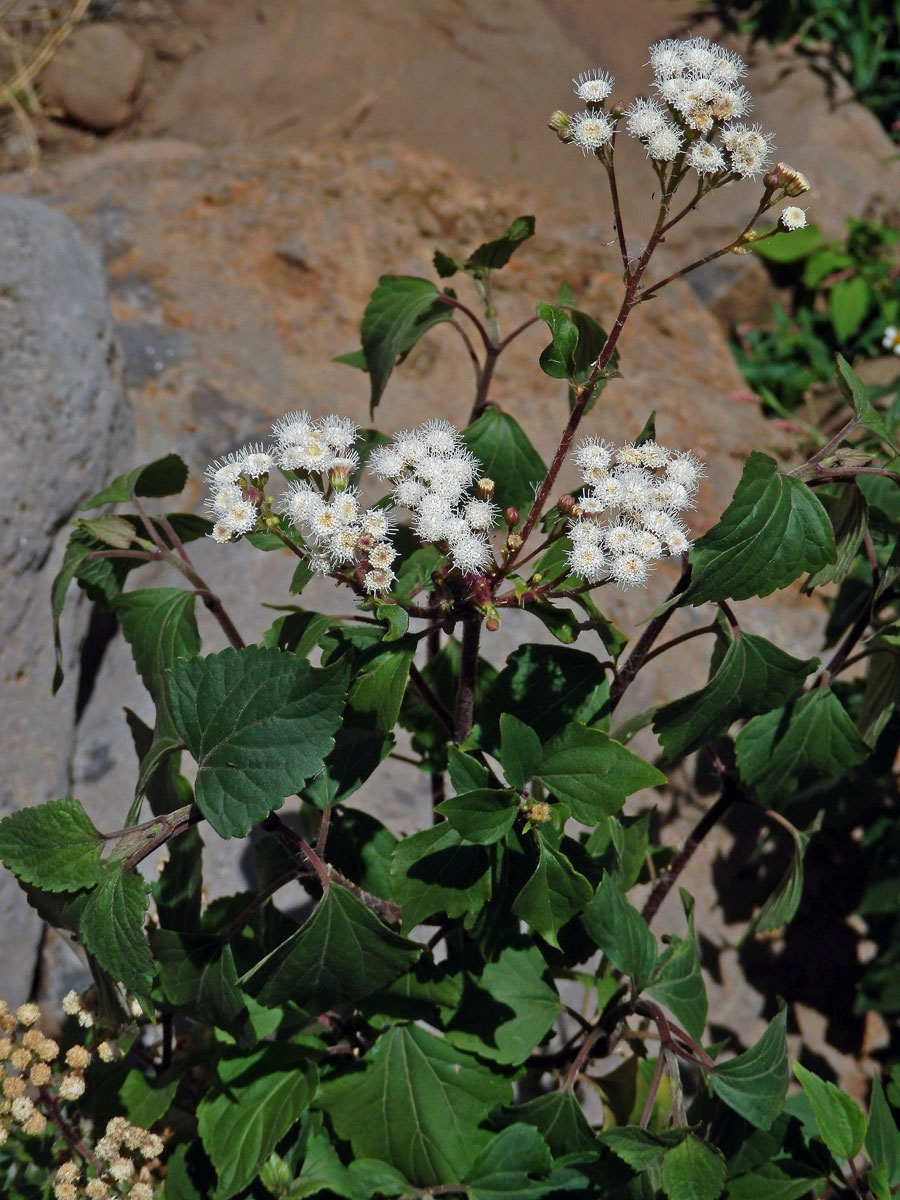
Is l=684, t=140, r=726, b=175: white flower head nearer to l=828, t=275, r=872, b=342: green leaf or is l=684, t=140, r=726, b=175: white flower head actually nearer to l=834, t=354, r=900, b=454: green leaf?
l=834, t=354, r=900, b=454: green leaf

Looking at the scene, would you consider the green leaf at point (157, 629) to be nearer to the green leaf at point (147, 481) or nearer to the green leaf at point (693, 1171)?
the green leaf at point (147, 481)

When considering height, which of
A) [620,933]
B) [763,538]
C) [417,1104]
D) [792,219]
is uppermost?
[792,219]

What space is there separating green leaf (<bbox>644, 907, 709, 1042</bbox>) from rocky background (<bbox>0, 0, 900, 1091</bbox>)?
71 centimetres

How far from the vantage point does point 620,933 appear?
50.6 inches

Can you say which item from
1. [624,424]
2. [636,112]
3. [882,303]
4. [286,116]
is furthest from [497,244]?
[286,116]

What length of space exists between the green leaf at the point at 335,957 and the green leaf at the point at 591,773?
23cm

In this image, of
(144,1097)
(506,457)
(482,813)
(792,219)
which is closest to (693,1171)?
(482,813)

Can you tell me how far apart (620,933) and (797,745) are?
34 centimetres

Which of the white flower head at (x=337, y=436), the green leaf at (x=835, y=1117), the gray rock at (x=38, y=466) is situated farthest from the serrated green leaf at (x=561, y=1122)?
the gray rock at (x=38, y=466)

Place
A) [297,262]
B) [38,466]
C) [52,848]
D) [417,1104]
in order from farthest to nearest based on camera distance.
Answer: [297,262] < [38,466] < [417,1104] < [52,848]

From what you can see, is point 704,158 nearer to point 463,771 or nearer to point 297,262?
point 463,771

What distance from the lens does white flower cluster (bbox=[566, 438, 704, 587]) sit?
102 cm

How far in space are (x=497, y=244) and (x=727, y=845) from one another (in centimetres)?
132

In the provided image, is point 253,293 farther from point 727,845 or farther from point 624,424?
point 727,845
